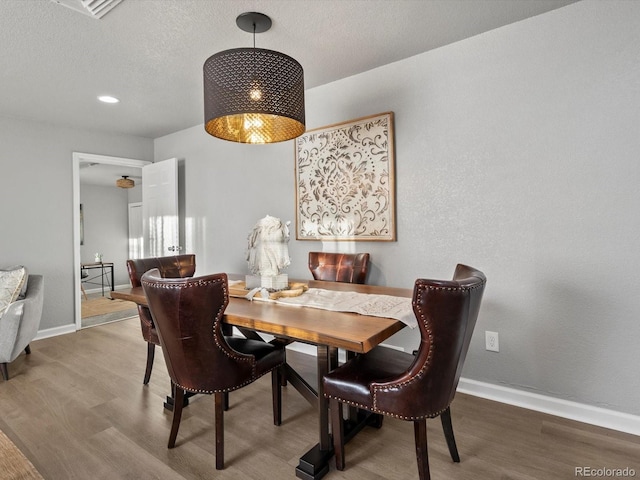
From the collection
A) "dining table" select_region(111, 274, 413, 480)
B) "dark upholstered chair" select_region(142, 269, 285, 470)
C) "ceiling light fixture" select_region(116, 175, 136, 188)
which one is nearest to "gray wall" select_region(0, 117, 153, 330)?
"ceiling light fixture" select_region(116, 175, 136, 188)

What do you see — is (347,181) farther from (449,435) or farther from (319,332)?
(449,435)

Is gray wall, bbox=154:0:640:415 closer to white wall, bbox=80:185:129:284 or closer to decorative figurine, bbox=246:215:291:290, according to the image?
decorative figurine, bbox=246:215:291:290

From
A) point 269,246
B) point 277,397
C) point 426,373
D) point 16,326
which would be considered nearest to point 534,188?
point 426,373

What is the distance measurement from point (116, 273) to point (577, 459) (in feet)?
27.0

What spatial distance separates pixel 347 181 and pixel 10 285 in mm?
3005

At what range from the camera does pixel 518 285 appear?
2285 mm

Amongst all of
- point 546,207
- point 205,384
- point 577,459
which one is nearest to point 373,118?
point 546,207

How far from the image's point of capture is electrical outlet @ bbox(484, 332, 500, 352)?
2.37 meters

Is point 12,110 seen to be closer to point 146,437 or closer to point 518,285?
point 146,437

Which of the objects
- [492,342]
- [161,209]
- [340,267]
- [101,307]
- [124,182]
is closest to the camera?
[492,342]

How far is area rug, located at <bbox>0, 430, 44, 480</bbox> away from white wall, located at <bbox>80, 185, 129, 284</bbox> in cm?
634

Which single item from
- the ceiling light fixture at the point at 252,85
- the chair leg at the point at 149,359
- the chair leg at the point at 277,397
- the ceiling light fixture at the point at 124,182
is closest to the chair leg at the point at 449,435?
A: the chair leg at the point at 277,397

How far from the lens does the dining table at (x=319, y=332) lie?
135cm

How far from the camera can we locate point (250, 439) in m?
1.95
